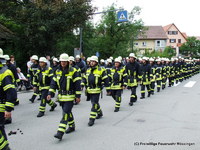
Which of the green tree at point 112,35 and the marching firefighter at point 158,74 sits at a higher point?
the green tree at point 112,35

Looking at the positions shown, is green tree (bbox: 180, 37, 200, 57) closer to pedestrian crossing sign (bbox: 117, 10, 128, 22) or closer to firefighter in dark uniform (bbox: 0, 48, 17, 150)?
pedestrian crossing sign (bbox: 117, 10, 128, 22)

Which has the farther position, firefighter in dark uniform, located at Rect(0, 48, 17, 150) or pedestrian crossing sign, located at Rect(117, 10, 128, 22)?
pedestrian crossing sign, located at Rect(117, 10, 128, 22)

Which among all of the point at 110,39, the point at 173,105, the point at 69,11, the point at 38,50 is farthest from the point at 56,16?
the point at 110,39

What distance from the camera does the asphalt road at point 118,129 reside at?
17.6 ft

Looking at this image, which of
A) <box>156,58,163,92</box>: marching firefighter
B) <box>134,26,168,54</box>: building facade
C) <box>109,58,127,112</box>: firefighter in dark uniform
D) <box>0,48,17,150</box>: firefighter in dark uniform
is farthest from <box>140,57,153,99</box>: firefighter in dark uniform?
<box>134,26,168,54</box>: building facade

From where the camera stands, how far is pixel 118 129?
6559 millimetres

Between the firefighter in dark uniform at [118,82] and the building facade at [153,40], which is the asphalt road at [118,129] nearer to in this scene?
the firefighter in dark uniform at [118,82]

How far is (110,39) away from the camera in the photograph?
34.6 metres

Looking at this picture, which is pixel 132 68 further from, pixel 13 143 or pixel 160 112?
pixel 13 143

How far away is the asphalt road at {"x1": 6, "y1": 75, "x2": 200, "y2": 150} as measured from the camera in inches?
211

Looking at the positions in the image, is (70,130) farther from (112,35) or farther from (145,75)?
(112,35)

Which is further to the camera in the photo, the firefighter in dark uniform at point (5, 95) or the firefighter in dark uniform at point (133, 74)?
the firefighter in dark uniform at point (133, 74)

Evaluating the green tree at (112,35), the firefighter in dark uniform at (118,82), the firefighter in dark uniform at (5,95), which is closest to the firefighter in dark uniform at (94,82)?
the firefighter in dark uniform at (118,82)

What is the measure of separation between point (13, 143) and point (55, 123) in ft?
5.78
